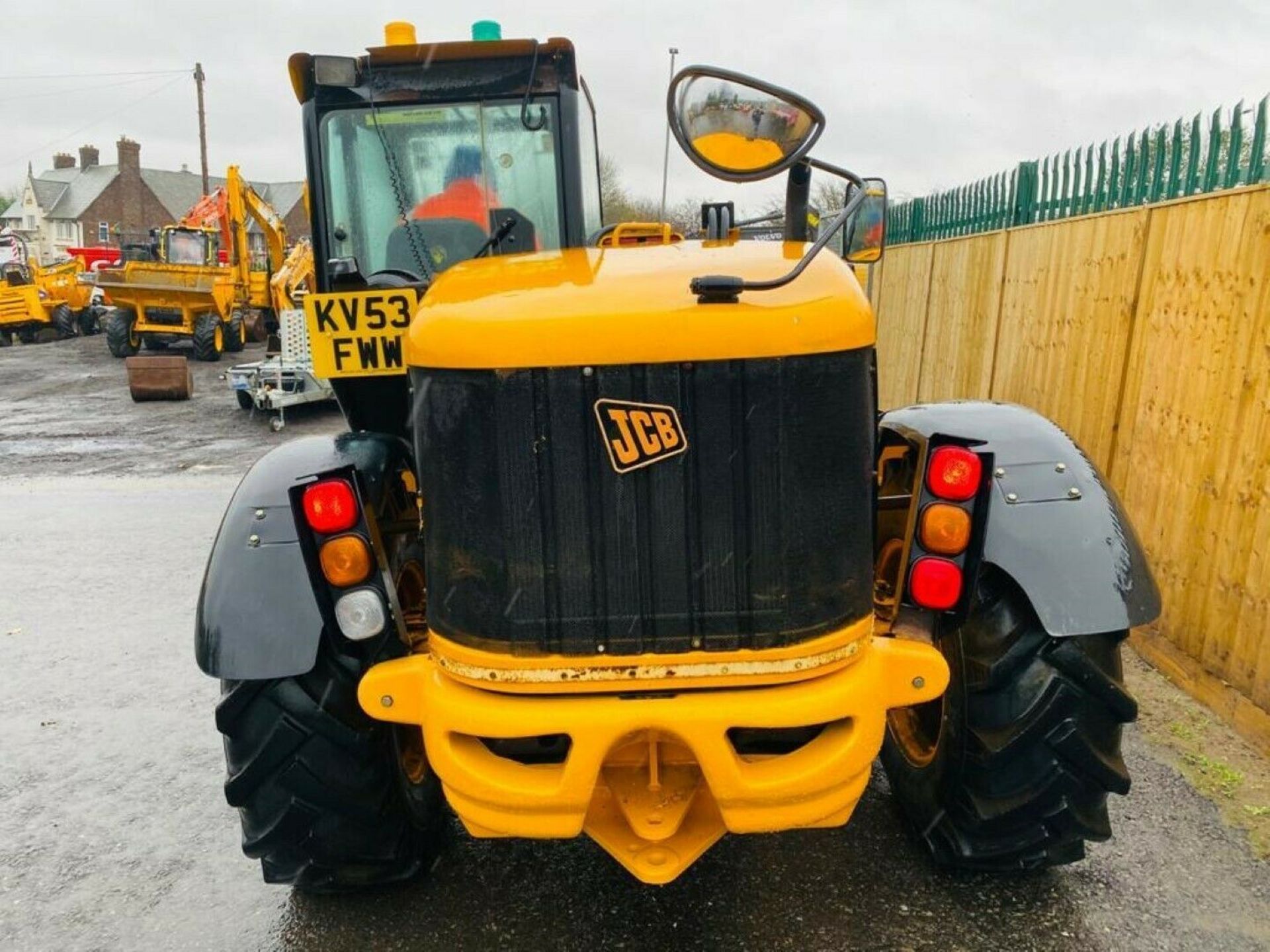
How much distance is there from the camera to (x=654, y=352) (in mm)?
1979

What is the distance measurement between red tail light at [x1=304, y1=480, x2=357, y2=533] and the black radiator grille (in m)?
0.31

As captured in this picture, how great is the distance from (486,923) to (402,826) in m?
0.37

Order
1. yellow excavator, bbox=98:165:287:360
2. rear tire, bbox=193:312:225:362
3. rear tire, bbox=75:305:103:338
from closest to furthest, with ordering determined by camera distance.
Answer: yellow excavator, bbox=98:165:287:360 → rear tire, bbox=193:312:225:362 → rear tire, bbox=75:305:103:338

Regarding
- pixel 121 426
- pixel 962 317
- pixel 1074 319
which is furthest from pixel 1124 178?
pixel 121 426

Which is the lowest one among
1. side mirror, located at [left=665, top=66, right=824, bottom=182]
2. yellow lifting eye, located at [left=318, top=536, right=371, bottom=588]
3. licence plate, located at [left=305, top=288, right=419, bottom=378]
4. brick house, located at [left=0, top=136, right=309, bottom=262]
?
yellow lifting eye, located at [left=318, top=536, right=371, bottom=588]

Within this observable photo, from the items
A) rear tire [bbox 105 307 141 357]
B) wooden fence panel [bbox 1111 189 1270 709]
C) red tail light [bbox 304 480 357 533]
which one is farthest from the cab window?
rear tire [bbox 105 307 141 357]

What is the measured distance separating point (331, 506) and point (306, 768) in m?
Result: 0.73

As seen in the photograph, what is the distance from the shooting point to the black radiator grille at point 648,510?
203cm

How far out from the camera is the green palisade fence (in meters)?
4.13

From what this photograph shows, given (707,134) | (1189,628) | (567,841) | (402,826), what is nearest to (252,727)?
(402,826)

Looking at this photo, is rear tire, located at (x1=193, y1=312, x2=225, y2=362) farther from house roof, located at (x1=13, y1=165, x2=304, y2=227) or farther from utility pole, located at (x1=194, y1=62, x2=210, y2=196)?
house roof, located at (x1=13, y1=165, x2=304, y2=227)

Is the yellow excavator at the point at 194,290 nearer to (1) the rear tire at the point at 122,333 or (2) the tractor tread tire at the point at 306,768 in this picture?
(1) the rear tire at the point at 122,333

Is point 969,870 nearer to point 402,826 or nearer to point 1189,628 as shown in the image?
point 402,826

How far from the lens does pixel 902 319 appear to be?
9164 mm
